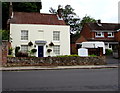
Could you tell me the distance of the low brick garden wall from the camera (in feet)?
67.5

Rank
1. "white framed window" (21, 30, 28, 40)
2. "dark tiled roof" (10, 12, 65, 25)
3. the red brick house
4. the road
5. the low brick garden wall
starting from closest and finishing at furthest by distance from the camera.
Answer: the road < the low brick garden wall < "white framed window" (21, 30, 28, 40) < "dark tiled roof" (10, 12, 65, 25) < the red brick house

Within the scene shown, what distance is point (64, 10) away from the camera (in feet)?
184

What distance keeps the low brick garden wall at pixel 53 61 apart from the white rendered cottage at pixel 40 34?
8.80 meters

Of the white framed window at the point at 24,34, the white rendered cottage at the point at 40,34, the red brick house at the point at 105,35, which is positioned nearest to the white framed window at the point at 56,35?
the white rendered cottage at the point at 40,34

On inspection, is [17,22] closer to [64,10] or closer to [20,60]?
[20,60]

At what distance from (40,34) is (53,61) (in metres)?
9.96

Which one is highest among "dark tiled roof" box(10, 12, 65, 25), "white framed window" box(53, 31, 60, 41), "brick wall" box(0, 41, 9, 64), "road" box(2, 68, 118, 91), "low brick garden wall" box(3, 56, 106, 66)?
"dark tiled roof" box(10, 12, 65, 25)

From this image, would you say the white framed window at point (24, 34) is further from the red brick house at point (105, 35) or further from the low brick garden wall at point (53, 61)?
the red brick house at point (105, 35)

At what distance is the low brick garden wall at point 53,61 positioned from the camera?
20562 millimetres

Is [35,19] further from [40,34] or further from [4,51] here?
[4,51]

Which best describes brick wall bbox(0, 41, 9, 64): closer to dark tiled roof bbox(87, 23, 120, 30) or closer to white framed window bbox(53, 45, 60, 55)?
white framed window bbox(53, 45, 60, 55)

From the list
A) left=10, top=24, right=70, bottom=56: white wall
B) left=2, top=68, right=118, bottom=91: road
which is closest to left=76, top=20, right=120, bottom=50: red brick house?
left=10, top=24, right=70, bottom=56: white wall

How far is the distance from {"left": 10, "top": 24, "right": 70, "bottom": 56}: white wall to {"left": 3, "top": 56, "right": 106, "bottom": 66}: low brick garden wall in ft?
29.4

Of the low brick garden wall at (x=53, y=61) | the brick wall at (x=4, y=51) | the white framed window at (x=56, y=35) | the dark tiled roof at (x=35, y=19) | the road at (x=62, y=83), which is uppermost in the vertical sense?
the dark tiled roof at (x=35, y=19)
